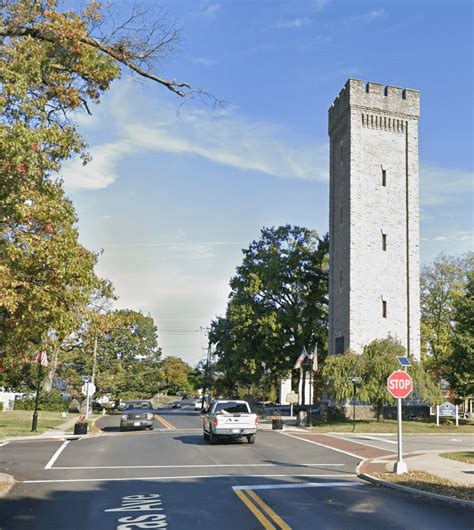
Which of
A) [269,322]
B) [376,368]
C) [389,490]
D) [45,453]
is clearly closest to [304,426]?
[376,368]

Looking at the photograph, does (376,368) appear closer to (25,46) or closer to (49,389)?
(25,46)

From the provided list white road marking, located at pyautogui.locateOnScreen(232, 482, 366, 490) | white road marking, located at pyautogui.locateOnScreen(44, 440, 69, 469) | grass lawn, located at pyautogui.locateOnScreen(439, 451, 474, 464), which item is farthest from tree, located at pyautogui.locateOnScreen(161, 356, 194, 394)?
white road marking, located at pyautogui.locateOnScreen(232, 482, 366, 490)

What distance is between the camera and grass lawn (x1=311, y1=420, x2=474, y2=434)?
34.0m

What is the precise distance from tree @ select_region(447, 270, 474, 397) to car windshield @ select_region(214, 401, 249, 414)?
857 inches

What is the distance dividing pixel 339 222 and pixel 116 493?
38.2 meters

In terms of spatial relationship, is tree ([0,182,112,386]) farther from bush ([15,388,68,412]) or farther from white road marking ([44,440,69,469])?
bush ([15,388,68,412])

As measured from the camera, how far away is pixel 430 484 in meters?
13.8

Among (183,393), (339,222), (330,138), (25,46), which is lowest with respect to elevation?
(183,393)

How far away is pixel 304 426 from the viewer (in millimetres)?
37000

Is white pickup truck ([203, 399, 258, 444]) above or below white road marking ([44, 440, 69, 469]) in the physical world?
above

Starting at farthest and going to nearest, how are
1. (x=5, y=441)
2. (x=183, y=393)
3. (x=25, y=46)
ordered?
(x=183, y=393) < (x=5, y=441) < (x=25, y=46)

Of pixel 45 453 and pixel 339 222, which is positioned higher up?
pixel 339 222

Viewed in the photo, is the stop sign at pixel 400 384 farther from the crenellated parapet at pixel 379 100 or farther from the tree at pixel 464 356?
the crenellated parapet at pixel 379 100

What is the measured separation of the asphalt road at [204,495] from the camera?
392 inches
